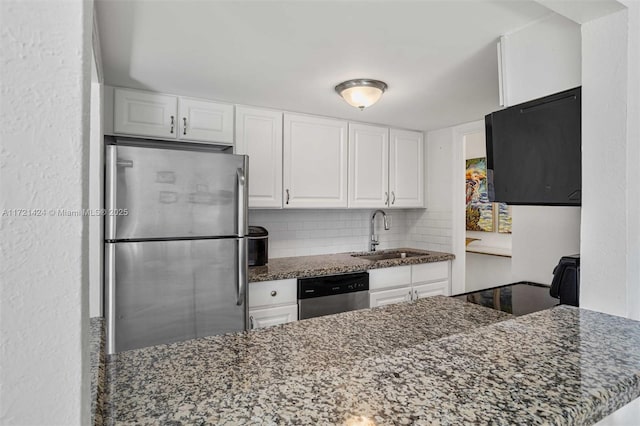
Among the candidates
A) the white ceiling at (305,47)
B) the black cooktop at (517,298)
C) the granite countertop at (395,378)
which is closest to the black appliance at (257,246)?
the white ceiling at (305,47)

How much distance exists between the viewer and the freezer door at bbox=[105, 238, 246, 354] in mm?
1892

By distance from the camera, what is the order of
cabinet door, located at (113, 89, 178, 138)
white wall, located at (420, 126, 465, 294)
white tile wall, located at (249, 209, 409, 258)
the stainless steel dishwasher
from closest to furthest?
cabinet door, located at (113, 89, 178, 138) < the stainless steel dishwasher < white tile wall, located at (249, 209, 409, 258) < white wall, located at (420, 126, 465, 294)

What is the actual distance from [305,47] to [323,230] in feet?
6.53

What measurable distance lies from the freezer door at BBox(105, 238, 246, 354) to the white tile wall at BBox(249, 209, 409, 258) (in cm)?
98

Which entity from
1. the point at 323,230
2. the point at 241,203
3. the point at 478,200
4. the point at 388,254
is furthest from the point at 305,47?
the point at 478,200

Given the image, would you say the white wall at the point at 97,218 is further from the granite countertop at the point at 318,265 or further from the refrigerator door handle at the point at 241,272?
the granite countertop at the point at 318,265

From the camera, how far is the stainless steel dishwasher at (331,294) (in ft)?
8.59

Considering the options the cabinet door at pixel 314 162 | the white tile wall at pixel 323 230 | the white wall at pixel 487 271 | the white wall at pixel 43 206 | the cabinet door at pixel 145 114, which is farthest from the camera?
the white wall at pixel 487 271

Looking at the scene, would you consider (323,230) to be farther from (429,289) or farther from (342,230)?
(429,289)

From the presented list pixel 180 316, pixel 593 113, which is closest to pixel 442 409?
pixel 593 113

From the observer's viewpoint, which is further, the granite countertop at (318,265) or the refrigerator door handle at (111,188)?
the granite countertop at (318,265)

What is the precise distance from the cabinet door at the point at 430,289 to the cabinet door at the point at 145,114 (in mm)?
2364

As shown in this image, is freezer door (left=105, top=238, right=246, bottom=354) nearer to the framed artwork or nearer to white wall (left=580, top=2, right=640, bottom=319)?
white wall (left=580, top=2, right=640, bottom=319)

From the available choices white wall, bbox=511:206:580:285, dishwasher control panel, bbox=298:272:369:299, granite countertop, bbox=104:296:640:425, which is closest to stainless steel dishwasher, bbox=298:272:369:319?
dishwasher control panel, bbox=298:272:369:299
